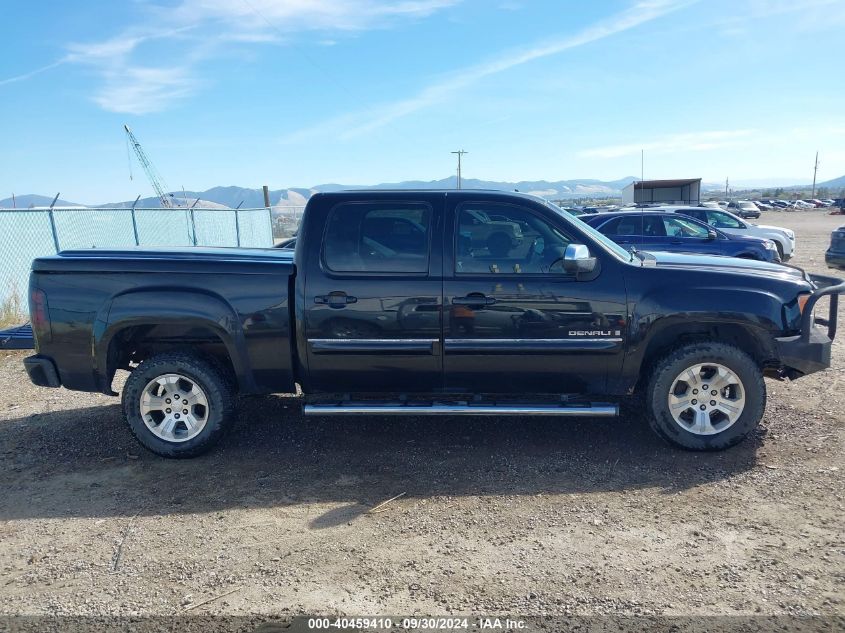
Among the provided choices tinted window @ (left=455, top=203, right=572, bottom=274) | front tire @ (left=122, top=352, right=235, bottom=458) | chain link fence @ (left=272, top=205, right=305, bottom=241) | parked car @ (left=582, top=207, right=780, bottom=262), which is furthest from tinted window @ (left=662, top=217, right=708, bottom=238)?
chain link fence @ (left=272, top=205, right=305, bottom=241)

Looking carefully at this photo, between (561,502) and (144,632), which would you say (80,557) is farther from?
(561,502)

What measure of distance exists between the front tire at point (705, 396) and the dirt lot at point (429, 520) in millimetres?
189

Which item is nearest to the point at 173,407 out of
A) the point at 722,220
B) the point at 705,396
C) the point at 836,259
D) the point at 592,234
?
the point at 592,234

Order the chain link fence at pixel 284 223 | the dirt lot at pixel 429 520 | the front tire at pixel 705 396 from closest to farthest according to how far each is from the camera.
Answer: the dirt lot at pixel 429 520
the front tire at pixel 705 396
the chain link fence at pixel 284 223

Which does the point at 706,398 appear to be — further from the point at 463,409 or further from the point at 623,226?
the point at 623,226

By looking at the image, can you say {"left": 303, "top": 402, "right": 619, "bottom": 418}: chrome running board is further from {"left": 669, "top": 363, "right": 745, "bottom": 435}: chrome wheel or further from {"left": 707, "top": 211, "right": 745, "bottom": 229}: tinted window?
{"left": 707, "top": 211, "right": 745, "bottom": 229}: tinted window

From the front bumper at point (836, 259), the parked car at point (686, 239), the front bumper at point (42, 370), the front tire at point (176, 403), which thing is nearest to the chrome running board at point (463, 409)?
the front tire at point (176, 403)

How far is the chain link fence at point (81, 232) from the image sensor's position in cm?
1245

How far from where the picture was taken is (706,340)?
4762 mm

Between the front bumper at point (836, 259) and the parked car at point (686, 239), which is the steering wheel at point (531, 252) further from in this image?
the front bumper at point (836, 259)

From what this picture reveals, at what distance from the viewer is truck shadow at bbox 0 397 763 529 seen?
4230 millimetres

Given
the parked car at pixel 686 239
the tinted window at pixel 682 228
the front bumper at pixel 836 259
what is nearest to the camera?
the parked car at pixel 686 239

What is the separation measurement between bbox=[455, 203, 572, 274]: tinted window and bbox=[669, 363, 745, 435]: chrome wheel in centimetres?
124

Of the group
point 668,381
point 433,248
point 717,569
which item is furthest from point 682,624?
point 433,248
